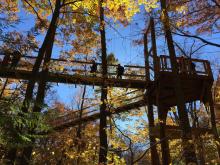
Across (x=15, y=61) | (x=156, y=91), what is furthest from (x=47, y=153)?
(x=156, y=91)

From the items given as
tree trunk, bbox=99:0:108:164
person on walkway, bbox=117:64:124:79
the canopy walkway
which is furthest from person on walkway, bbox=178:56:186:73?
tree trunk, bbox=99:0:108:164

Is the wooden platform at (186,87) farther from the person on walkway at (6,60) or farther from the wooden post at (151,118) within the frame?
the person on walkway at (6,60)

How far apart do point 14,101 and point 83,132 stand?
852 inches

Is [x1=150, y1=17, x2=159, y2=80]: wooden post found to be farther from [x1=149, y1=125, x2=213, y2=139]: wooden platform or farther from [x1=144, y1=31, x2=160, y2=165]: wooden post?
[x1=149, y1=125, x2=213, y2=139]: wooden platform

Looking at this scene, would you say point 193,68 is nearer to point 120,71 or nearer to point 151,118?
point 151,118

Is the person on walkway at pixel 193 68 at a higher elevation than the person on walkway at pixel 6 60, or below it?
below

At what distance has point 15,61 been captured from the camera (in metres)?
13.5

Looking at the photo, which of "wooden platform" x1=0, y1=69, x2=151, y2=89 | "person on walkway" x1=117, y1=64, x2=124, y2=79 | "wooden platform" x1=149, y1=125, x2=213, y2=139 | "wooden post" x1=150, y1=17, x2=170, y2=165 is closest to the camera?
"wooden post" x1=150, y1=17, x2=170, y2=165

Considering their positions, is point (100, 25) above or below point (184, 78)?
above

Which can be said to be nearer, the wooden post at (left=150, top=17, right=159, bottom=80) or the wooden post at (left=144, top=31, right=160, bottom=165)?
the wooden post at (left=150, top=17, right=159, bottom=80)

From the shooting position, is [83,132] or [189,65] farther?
[83,132]

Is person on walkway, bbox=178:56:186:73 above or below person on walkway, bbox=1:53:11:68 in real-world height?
below

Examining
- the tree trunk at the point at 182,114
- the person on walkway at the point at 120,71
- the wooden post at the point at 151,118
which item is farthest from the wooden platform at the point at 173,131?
the person on walkway at the point at 120,71

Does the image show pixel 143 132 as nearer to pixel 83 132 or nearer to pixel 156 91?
pixel 156 91
